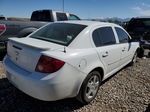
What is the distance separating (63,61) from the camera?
239cm

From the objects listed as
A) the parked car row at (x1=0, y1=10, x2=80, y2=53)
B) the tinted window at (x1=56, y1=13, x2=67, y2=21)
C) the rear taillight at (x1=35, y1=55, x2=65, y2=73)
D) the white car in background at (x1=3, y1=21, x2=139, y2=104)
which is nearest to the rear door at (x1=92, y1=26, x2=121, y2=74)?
the white car in background at (x1=3, y1=21, x2=139, y2=104)

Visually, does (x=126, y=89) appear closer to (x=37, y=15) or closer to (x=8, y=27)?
(x=8, y=27)

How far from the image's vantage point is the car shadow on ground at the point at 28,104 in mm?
2900

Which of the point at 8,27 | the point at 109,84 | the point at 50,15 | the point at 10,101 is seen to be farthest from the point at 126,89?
the point at 50,15

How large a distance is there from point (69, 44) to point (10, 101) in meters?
1.65

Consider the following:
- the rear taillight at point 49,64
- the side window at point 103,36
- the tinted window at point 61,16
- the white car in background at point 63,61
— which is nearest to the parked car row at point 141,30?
the tinted window at point 61,16

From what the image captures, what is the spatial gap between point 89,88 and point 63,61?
1010 millimetres

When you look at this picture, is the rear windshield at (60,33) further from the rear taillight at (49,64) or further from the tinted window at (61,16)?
the tinted window at (61,16)

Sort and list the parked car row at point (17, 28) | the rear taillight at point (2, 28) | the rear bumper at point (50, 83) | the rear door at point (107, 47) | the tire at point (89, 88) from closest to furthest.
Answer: the rear bumper at point (50, 83) < the tire at point (89, 88) < the rear door at point (107, 47) < the rear taillight at point (2, 28) < the parked car row at point (17, 28)

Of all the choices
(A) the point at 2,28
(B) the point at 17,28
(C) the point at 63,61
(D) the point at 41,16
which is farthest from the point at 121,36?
(D) the point at 41,16

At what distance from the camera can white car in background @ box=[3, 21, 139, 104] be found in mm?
2381

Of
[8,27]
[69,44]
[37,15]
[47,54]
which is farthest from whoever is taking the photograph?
[37,15]

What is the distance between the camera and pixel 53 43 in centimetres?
290

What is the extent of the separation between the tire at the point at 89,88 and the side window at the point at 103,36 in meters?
0.64
